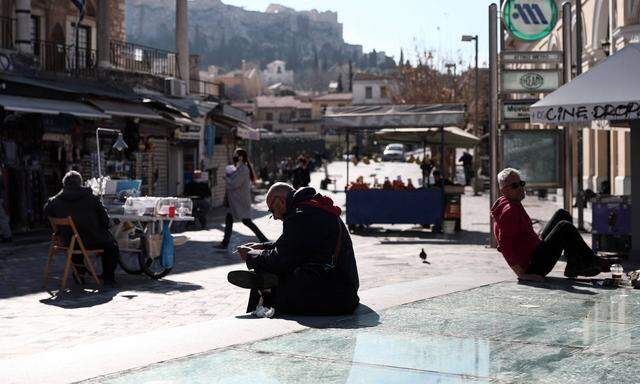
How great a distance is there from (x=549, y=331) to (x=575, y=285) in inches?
115

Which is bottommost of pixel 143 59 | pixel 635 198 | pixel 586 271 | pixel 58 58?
pixel 586 271

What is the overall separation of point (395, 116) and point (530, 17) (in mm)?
4855

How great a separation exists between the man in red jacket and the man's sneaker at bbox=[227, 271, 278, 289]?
3.13m

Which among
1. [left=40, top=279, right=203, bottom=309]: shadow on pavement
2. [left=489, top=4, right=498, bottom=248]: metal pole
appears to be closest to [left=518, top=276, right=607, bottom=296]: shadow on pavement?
[left=40, top=279, right=203, bottom=309]: shadow on pavement

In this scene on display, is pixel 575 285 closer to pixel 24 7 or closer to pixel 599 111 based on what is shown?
pixel 599 111

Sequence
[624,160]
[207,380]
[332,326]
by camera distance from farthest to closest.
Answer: [624,160] → [332,326] → [207,380]

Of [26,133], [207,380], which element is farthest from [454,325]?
[26,133]

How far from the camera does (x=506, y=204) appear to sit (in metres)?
10.7

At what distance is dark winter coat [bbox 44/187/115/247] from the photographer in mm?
11703

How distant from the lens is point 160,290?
1173 cm

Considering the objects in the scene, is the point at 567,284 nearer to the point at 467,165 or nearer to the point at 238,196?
the point at 238,196

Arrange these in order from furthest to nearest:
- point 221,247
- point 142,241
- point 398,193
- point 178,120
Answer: point 178,120 < point 398,193 < point 221,247 < point 142,241

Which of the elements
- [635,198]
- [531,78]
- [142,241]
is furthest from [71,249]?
[531,78]

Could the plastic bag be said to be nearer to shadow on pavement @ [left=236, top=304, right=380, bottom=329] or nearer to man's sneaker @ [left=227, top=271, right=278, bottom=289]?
shadow on pavement @ [left=236, top=304, right=380, bottom=329]
